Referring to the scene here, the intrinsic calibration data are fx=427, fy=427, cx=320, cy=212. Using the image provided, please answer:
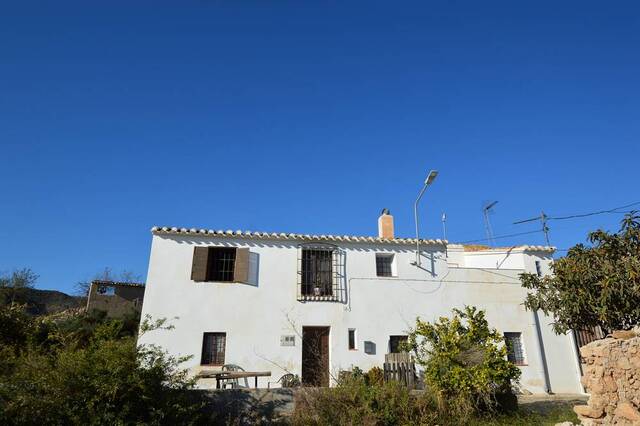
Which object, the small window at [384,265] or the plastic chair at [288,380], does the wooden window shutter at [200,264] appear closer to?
the plastic chair at [288,380]

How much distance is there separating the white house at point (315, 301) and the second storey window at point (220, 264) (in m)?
0.03

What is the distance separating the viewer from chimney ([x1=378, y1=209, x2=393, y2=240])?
17.3 metres

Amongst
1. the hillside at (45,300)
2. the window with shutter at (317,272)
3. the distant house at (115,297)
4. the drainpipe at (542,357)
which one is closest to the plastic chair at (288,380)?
the window with shutter at (317,272)

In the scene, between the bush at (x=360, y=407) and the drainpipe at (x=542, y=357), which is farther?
the drainpipe at (x=542, y=357)

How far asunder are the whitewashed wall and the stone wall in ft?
23.3

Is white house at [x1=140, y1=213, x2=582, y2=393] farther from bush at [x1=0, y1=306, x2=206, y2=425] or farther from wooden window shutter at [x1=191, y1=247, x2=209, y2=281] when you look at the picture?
bush at [x1=0, y1=306, x2=206, y2=425]

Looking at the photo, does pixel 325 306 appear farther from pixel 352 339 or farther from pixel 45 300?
pixel 45 300

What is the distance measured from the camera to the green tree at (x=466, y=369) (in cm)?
903

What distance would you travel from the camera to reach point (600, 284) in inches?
380

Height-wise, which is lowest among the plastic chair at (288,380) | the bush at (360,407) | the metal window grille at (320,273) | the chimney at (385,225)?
the bush at (360,407)

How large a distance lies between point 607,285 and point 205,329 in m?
11.2

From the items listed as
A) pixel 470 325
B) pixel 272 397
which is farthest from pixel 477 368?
pixel 272 397

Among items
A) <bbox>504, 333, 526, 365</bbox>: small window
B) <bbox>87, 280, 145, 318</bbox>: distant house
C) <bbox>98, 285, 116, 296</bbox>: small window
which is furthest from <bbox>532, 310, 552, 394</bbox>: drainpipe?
<bbox>98, 285, 116, 296</bbox>: small window

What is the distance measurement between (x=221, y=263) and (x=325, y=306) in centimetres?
394
